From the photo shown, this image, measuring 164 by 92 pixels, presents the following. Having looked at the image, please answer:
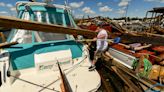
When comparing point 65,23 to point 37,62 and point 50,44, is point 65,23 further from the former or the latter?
point 37,62

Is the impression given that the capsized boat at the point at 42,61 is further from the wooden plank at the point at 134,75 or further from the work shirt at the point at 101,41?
the wooden plank at the point at 134,75

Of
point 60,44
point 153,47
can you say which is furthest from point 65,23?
point 153,47

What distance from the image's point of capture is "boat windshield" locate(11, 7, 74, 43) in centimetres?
456

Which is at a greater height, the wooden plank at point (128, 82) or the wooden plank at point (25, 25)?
the wooden plank at point (25, 25)

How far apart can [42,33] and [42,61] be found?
1.07m

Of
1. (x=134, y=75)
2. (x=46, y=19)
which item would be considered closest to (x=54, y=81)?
(x=46, y=19)

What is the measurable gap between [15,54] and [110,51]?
173 inches

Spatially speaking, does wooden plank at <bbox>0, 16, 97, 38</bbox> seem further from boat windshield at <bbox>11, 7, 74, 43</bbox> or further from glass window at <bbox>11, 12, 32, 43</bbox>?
glass window at <bbox>11, 12, 32, 43</bbox>

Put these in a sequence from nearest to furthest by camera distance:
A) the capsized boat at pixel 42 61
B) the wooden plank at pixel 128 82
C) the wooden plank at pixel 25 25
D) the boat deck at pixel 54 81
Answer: the wooden plank at pixel 25 25, the boat deck at pixel 54 81, the capsized boat at pixel 42 61, the wooden plank at pixel 128 82

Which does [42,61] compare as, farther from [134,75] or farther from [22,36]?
[134,75]

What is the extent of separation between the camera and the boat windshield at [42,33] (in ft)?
15.0

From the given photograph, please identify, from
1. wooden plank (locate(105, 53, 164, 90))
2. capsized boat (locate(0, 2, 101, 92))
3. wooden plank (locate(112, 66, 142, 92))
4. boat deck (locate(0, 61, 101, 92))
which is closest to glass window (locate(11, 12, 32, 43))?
capsized boat (locate(0, 2, 101, 92))

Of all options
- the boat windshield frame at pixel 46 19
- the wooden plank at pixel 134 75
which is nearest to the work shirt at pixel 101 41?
the wooden plank at pixel 134 75

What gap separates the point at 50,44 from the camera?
4340 millimetres
